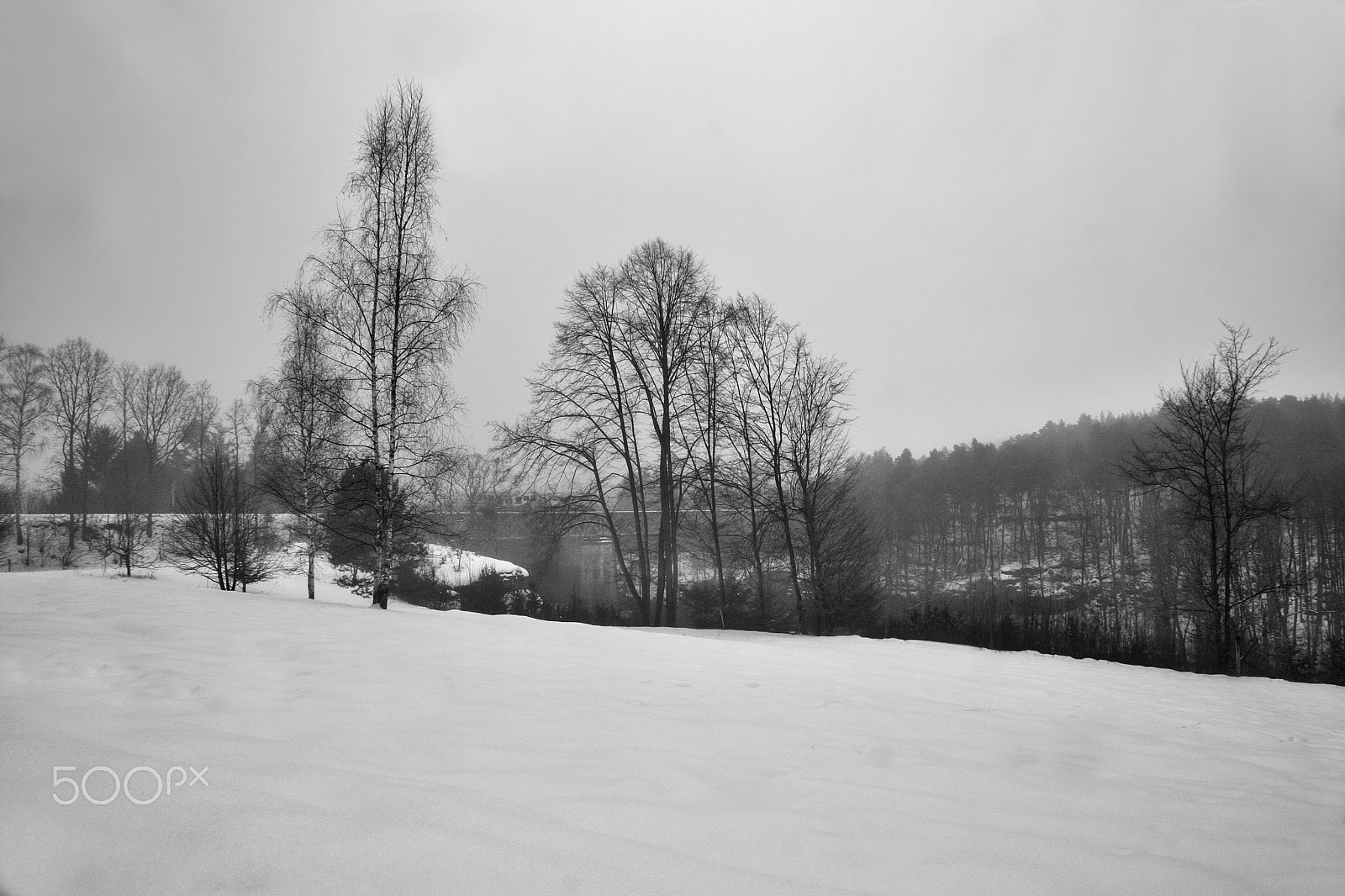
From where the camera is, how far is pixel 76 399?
29.0 m

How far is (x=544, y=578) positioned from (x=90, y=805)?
24.3 meters

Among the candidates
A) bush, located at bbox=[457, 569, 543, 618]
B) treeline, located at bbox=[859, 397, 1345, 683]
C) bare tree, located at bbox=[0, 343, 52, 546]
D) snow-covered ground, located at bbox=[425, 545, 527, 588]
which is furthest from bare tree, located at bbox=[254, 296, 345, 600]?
treeline, located at bbox=[859, 397, 1345, 683]

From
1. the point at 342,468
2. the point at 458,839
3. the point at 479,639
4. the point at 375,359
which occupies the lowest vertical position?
the point at 479,639

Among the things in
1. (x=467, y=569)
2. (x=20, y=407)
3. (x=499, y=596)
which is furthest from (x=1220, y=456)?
(x=20, y=407)

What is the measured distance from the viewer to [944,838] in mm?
2059

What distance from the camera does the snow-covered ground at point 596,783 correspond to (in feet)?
5.43

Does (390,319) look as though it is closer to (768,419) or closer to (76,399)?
(768,419)

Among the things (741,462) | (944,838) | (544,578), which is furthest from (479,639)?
(544,578)

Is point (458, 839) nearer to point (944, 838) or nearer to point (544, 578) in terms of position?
point (944, 838)

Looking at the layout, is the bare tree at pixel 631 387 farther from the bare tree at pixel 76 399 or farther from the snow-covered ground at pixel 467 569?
the bare tree at pixel 76 399

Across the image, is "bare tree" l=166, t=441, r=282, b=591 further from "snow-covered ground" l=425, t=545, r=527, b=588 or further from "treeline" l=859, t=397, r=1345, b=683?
"treeline" l=859, t=397, r=1345, b=683

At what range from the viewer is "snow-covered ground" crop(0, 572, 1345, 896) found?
1656 millimetres

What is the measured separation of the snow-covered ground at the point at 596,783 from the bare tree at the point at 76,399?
1296 inches

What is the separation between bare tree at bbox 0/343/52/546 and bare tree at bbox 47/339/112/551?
150 cm
